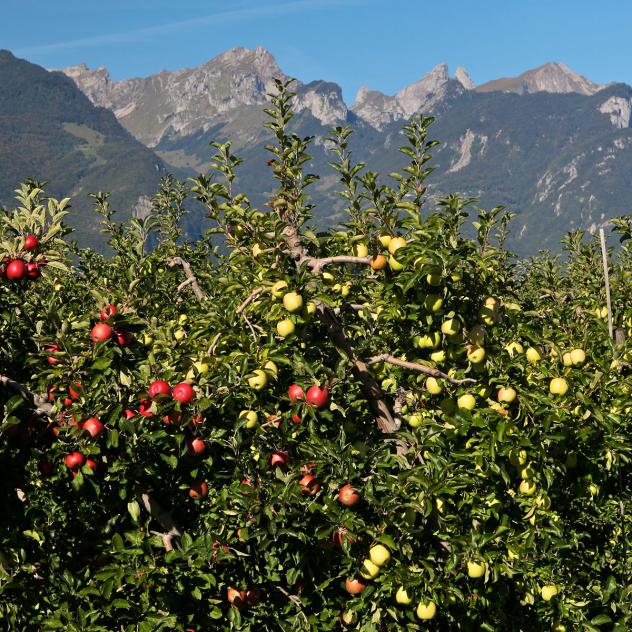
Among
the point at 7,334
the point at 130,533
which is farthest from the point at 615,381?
the point at 7,334

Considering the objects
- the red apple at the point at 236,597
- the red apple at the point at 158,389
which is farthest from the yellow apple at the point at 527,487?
the red apple at the point at 158,389

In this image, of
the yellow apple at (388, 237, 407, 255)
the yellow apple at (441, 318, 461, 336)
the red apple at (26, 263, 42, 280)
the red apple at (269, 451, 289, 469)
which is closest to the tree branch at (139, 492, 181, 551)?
the red apple at (269, 451, 289, 469)

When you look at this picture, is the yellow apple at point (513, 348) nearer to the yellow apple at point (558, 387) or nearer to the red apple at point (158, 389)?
the yellow apple at point (558, 387)

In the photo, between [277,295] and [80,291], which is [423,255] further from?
Result: [80,291]

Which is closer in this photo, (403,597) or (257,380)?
(403,597)

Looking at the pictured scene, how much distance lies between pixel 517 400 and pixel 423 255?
59.1 inches

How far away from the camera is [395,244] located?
5.55 metres

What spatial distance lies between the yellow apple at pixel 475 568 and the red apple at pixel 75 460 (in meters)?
2.79

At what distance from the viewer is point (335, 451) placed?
4.77 metres

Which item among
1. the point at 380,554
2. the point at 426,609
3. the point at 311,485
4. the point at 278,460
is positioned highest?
the point at 278,460

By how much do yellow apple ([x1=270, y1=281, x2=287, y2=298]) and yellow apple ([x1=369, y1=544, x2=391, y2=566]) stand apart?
73.6 inches

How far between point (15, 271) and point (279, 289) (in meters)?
2.01

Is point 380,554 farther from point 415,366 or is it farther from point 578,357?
point 578,357

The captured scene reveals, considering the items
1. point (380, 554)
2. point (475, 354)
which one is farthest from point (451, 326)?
point (380, 554)
